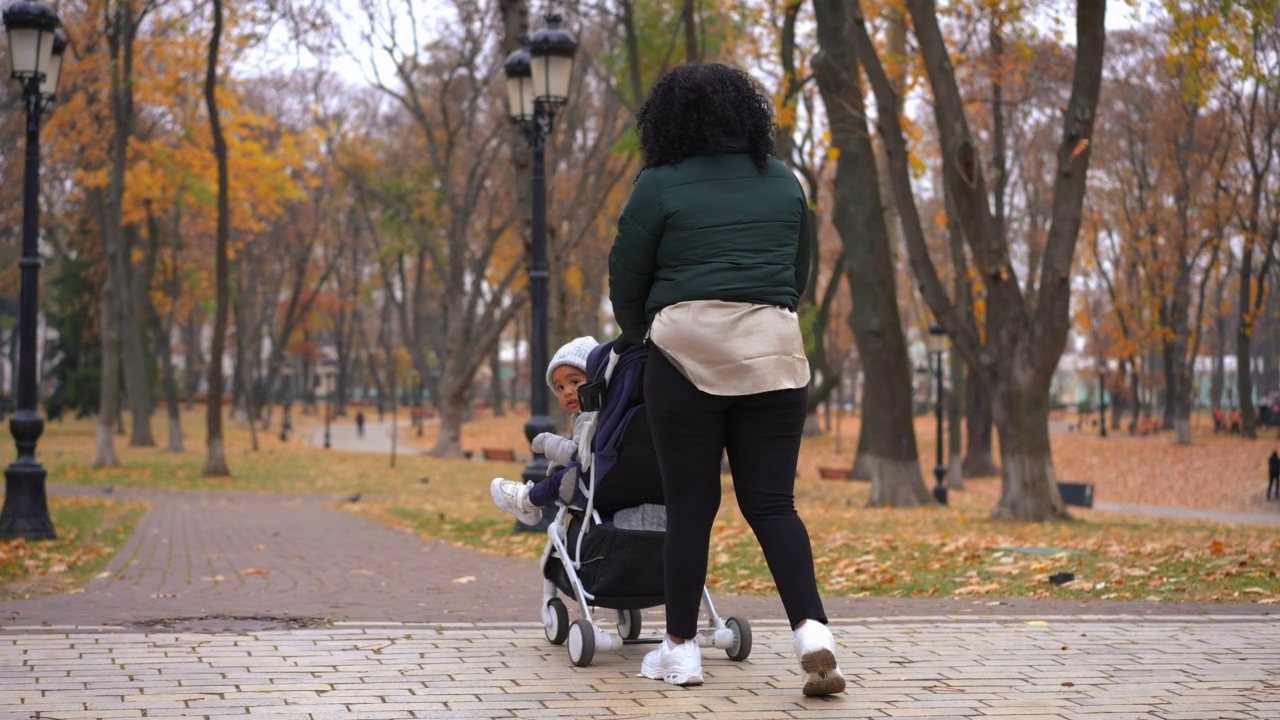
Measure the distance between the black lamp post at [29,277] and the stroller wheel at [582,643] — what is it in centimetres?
832

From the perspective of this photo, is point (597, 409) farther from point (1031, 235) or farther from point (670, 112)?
point (1031, 235)

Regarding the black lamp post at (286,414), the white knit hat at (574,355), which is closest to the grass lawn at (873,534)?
the white knit hat at (574,355)

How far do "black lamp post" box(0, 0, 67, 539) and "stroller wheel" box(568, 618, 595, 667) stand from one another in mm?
8325

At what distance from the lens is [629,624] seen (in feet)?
19.0

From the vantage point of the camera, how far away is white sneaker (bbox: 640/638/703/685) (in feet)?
16.0

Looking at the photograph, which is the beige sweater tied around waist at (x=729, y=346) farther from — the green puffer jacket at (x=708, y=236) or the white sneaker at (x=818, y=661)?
the white sneaker at (x=818, y=661)

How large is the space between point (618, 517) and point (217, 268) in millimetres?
22262

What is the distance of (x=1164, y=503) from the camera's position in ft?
97.0

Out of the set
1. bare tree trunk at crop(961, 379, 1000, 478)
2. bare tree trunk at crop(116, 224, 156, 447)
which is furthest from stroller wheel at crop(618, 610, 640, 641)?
bare tree trunk at crop(961, 379, 1000, 478)

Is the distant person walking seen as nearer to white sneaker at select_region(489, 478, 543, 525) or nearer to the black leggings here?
white sneaker at select_region(489, 478, 543, 525)

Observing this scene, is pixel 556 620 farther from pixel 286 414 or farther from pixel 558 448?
pixel 286 414

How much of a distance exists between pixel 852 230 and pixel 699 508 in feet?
47.6

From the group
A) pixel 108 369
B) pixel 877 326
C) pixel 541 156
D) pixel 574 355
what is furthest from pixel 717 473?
pixel 108 369

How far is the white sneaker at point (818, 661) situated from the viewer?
455 cm
